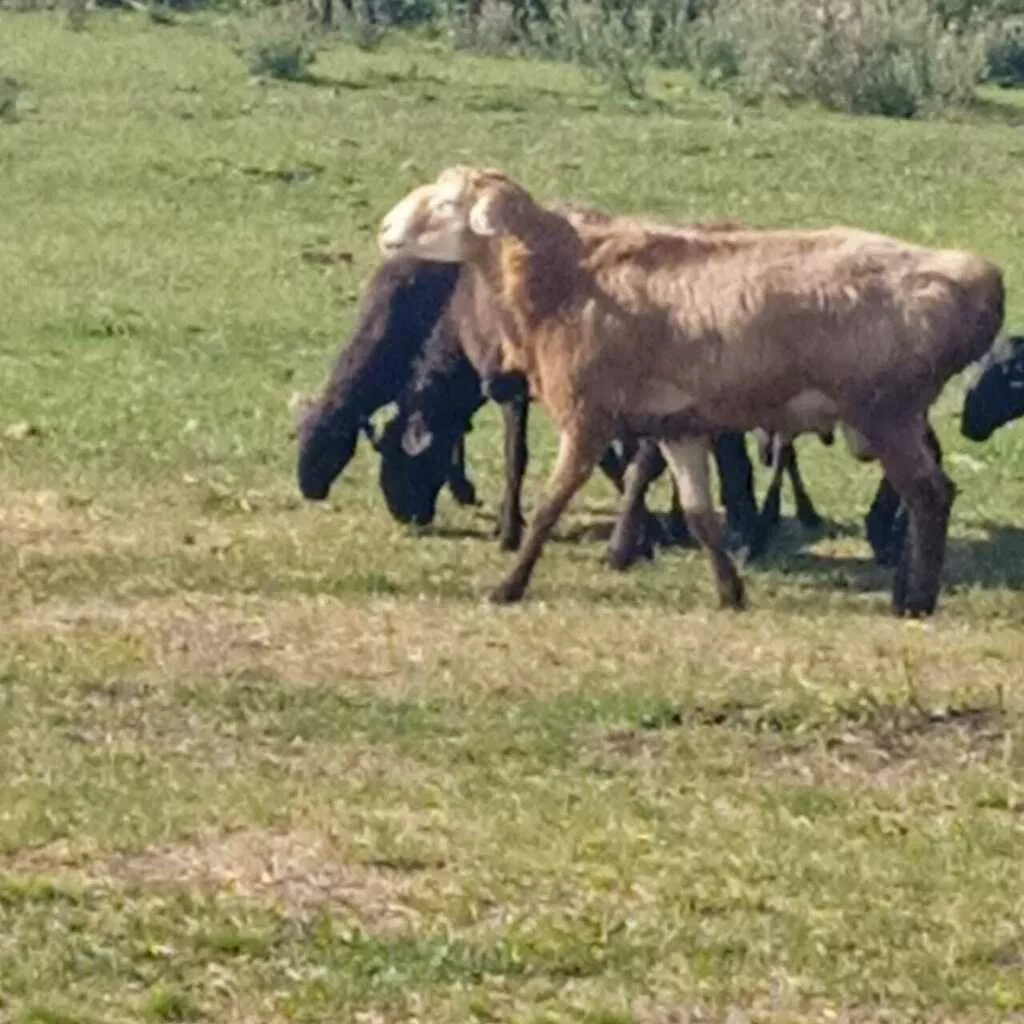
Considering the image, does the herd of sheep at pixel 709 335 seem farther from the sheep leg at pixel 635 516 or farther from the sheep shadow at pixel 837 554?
the sheep shadow at pixel 837 554

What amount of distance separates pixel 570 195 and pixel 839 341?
13.7 metres

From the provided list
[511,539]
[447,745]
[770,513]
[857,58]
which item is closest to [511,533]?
[511,539]

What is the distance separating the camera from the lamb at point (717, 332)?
1261 cm

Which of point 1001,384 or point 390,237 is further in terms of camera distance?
point 1001,384

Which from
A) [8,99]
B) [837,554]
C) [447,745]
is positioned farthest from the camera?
[8,99]

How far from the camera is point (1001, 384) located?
Result: 50.3 ft

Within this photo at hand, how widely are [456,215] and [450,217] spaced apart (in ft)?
0.08

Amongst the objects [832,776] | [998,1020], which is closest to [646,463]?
[832,776]

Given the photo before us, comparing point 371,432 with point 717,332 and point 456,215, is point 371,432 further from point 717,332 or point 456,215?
point 717,332

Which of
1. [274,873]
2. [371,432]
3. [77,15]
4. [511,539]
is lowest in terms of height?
[77,15]

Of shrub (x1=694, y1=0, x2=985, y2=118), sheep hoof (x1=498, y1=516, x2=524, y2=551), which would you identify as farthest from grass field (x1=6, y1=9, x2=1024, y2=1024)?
shrub (x1=694, y1=0, x2=985, y2=118)

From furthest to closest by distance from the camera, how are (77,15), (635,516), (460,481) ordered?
(77,15) → (460,481) → (635,516)

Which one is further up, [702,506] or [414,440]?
[702,506]

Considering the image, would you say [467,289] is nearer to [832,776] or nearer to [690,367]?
[690,367]
